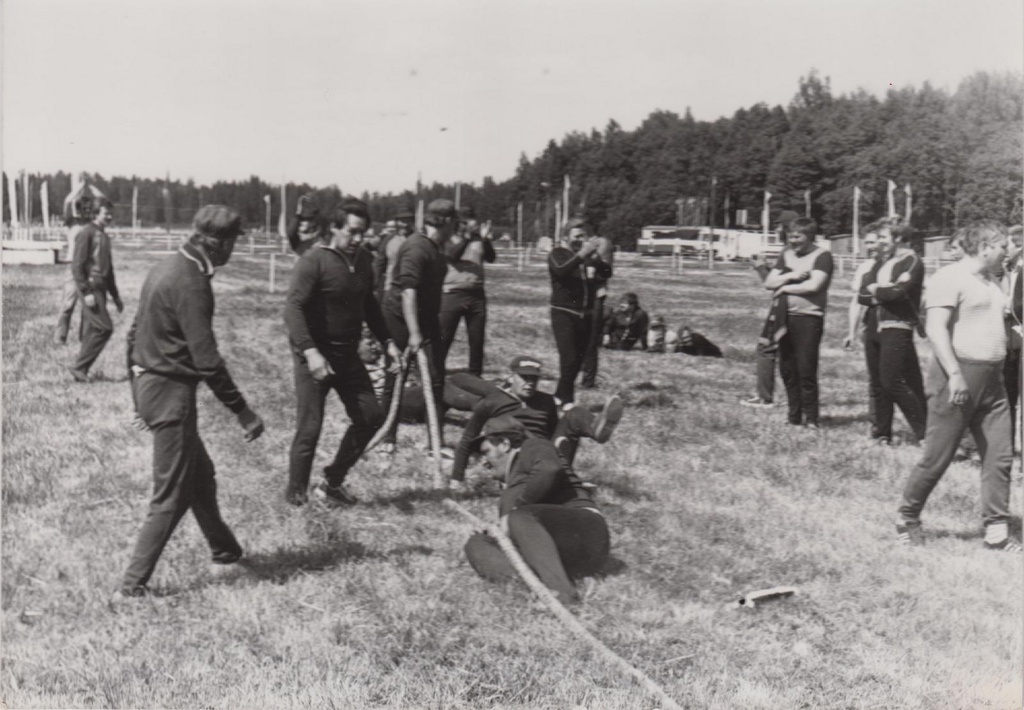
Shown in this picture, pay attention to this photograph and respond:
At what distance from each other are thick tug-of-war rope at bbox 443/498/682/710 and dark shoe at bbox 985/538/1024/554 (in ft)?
9.31

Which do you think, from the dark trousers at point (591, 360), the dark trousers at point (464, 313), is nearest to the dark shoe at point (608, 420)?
the dark trousers at point (464, 313)

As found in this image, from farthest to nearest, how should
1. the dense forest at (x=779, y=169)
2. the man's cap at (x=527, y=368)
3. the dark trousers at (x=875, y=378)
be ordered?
the dense forest at (x=779, y=169), the dark trousers at (x=875, y=378), the man's cap at (x=527, y=368)

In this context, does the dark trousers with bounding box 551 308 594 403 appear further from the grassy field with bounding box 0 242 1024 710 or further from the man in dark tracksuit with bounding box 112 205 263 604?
the man in dark tracksuit with bounding box 112 205 263 604

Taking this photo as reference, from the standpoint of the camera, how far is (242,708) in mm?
3938

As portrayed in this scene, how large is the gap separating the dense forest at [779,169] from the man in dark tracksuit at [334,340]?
4.44 meters

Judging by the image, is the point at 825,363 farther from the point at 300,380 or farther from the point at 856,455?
the point at 300,380

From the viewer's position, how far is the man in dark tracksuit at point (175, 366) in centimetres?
480

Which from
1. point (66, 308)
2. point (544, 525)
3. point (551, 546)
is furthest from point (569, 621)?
→ point (66, 308)

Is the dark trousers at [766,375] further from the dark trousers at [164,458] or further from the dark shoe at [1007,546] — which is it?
the dark trousers at [164,458]

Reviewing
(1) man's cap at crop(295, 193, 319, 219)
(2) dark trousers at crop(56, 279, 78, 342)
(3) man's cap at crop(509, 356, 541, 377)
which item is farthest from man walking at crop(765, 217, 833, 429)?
(2) dark trousers at crop(56, 279, 78, 342)

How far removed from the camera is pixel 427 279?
7566 millimetres

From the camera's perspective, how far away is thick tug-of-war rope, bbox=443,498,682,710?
4.11 meters

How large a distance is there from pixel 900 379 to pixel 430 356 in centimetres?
390

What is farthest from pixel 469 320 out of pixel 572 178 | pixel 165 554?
pixel 572 178
